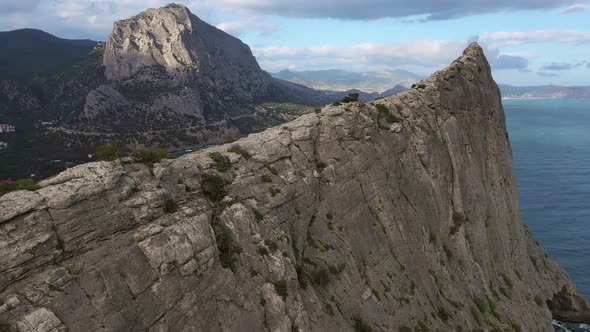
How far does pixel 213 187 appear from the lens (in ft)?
112

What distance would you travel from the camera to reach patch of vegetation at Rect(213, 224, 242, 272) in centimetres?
3073

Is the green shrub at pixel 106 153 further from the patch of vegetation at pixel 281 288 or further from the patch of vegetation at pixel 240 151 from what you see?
the patch of vegetation at pixel 281 288

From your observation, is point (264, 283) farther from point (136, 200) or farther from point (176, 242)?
point (136, 200)

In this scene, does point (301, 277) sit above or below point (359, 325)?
above

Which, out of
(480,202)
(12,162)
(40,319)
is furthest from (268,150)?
(12,162)

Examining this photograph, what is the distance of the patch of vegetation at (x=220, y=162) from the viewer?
36.8 meters

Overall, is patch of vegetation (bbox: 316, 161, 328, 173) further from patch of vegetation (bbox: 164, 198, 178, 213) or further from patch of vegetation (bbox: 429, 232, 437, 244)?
patch of vegetation (bbox: 164, 198, 178, 213)

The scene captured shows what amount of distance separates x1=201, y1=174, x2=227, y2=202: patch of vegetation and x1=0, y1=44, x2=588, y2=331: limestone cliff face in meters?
0.12

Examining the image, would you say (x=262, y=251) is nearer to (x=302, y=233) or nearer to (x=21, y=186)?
(x=302, y=233)

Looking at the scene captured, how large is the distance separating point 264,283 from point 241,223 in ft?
16.1

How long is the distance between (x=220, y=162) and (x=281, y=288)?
12085 mm

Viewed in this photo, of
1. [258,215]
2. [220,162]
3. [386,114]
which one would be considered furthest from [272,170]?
[386,114]

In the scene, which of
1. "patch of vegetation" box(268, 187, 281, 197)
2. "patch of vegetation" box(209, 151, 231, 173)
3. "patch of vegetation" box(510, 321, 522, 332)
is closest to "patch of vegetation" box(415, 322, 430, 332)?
"patch of vegetation" box(268, 187, 281, 197)

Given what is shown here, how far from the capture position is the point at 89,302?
23094 millimetres
